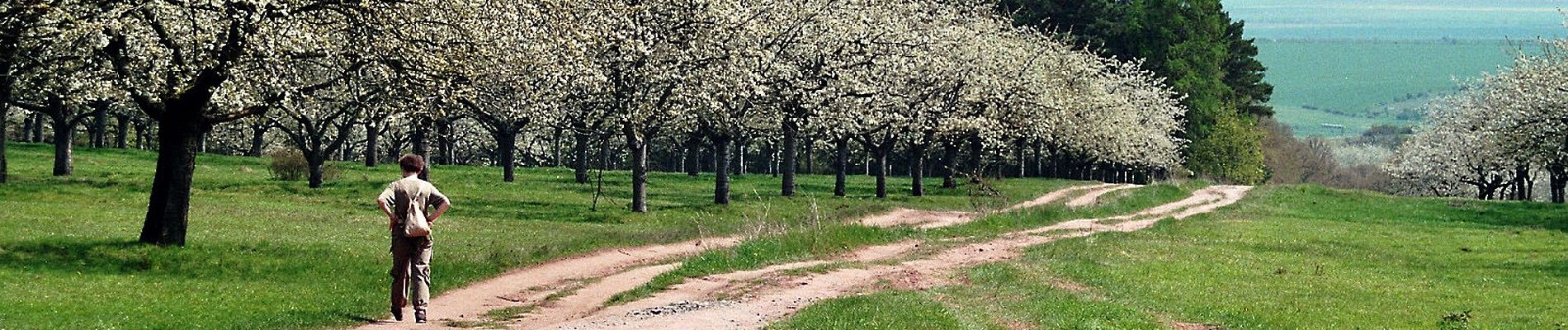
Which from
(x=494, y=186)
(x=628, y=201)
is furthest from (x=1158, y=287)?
(x=494, y=186)

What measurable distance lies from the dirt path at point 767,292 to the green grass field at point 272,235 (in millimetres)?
3713

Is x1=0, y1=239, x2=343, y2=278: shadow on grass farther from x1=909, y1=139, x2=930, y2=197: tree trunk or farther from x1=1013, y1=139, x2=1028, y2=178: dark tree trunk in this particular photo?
x1=1013, y1=139, x2=1028, y2=178: dark tree trunk

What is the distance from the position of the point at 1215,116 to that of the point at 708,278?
95.6 meters

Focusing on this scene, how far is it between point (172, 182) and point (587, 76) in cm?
1871

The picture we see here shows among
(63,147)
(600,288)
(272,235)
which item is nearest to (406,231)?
(600,288)

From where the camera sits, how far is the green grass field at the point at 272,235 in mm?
21719

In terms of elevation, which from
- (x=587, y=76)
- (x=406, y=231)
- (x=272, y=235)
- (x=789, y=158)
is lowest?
(x=272, y=235)

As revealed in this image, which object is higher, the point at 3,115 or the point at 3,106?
the point at 3,106

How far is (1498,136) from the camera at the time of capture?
7850cm

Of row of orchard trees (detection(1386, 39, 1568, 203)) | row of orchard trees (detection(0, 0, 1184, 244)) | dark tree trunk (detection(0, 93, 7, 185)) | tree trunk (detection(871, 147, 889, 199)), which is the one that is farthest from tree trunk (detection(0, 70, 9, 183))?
row of orchard trees (detection(1386, 39, 1568, 203))

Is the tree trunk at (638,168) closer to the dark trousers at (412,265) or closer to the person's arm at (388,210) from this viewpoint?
the dark trousers at (412,265)

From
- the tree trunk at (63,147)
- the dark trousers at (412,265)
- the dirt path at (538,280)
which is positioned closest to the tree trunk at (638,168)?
the dirt path at (538,280)

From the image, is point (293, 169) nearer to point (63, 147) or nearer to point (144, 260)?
point (63, 147)

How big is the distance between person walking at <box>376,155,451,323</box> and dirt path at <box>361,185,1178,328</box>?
44 cm
